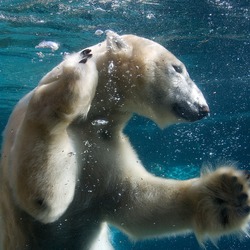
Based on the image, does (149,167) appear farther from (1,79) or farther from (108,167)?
(108,167)

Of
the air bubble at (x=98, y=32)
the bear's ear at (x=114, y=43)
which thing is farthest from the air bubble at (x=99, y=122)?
the air bubble at (x=98, y=32)

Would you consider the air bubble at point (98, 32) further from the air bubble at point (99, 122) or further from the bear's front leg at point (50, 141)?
the bear's front leg at point (50, 141)

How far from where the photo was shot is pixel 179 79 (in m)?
3.38

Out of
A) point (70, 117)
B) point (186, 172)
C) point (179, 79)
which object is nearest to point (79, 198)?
point (70, 117)

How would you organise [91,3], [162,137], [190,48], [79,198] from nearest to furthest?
[79,198], [91,3], [190,48], [162,137]

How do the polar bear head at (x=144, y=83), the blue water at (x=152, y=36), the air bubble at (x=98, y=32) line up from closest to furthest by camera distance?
1. the polar bear head at (x=144, y=83)
2. the blue water at (x=152, y=36)
3. the air bubble at (x=98, y=32)

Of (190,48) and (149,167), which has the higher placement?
(190,48)

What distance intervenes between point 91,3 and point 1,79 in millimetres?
4480

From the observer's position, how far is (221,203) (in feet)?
10.3

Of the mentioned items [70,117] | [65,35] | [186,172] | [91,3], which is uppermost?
[70,117]

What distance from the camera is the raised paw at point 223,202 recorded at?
3043 millimetres

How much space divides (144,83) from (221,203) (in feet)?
3.71

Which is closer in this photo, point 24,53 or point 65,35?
point 65,35

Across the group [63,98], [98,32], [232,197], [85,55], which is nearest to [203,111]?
[232,197]
